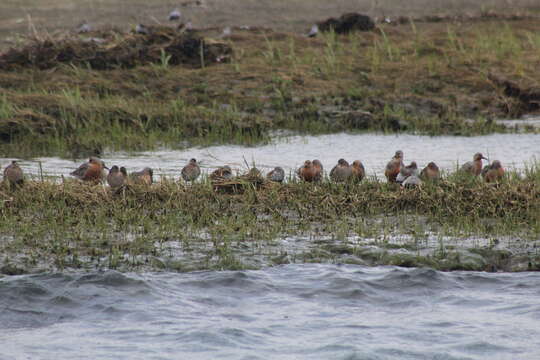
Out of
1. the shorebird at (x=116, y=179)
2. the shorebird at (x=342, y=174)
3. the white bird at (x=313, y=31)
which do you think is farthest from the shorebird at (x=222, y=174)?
the white bird at (x=313, y=31)

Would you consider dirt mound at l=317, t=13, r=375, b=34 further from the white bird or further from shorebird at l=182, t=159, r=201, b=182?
shorebird at l=182, t=159, r=201, b=182

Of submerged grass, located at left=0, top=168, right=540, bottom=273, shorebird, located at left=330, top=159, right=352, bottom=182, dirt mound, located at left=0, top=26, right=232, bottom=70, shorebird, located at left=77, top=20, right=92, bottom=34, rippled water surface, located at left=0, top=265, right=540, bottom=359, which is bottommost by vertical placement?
rippled water surface, located at left=0, top=265, right=540, bottom=359

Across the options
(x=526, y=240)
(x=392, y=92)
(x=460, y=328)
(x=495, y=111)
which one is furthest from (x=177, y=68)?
(x=460, y=328)

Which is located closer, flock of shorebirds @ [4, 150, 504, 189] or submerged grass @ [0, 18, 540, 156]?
flock of shorebirds @ [4, 150, 504, 189]

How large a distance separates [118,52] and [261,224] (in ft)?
39.9

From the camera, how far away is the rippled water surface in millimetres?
6938

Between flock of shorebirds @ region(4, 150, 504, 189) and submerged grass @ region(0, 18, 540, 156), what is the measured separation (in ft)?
12.0

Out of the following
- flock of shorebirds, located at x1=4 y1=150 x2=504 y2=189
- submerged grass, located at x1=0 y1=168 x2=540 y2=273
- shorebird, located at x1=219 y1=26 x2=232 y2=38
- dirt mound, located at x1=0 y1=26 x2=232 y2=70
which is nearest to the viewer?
submerged grass, located at x1=0 y1=168 x2=540 y2=273

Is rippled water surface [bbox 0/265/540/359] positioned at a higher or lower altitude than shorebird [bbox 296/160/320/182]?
lower

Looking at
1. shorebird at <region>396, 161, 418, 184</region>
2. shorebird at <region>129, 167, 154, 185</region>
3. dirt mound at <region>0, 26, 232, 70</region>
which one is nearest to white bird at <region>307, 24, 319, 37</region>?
dirt mound at <region>0, 26, 232, 70</region>

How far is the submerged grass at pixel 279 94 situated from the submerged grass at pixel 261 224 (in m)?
5.01

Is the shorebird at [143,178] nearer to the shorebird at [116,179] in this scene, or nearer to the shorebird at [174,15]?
the shorebird at [116,179]

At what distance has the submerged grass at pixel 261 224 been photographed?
860cm

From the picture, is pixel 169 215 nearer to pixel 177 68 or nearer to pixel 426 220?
pixel 426 220
